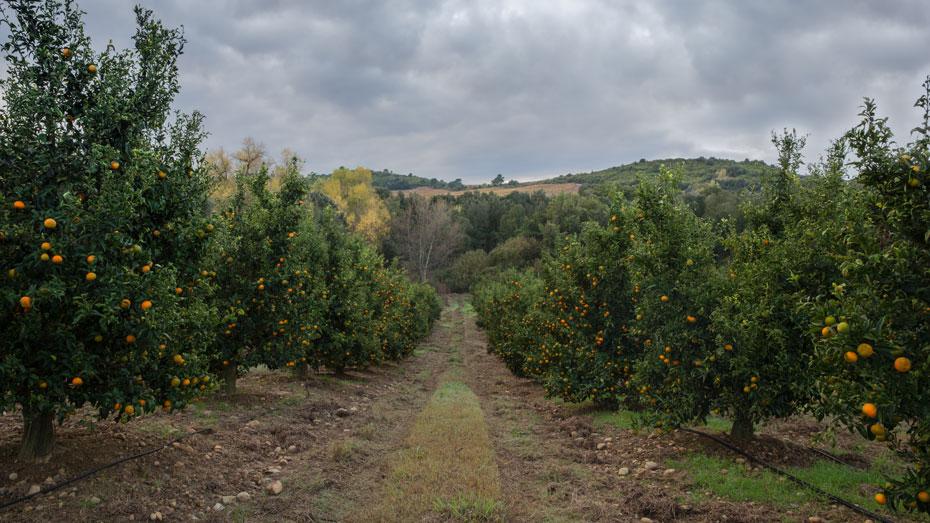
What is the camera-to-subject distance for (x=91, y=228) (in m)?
6.07

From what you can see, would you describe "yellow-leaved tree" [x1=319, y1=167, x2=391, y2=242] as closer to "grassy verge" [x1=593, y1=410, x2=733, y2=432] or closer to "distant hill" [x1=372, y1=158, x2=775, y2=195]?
"distant hill" [x1=372, y1=158, x2=775, y2=195]

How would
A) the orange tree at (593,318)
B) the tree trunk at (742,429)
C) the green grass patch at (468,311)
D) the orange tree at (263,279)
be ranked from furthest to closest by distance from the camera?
the green grass patch at (468,311) → the orange tree at (593,318) → the orange tree at (263,279) → the tree trunk at (742,429)

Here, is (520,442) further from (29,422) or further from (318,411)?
(29,422)

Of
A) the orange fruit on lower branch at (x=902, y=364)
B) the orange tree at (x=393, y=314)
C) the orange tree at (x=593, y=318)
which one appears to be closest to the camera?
the orange fruit on lower branch at (x=902, y=364)

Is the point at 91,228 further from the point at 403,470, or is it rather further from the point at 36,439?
the point at 403,470

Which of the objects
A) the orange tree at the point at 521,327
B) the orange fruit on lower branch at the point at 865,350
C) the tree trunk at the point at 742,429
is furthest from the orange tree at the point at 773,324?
the orange tree at the point at 521,327

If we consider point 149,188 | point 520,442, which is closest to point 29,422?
point 149,188

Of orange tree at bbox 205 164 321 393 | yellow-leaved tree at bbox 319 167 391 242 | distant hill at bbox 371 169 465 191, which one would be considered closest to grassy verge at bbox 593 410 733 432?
orange tree at bbox 205 164 321 393

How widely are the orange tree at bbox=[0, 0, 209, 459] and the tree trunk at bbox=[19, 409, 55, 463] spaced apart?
0.05 feet

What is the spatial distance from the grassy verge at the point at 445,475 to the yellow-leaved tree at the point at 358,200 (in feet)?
209

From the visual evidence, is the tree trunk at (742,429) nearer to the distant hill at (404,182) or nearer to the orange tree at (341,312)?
the orange tree at (341,312)

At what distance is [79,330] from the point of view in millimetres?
6273

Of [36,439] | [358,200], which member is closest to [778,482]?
[36,439]

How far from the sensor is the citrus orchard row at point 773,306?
4449 mm
